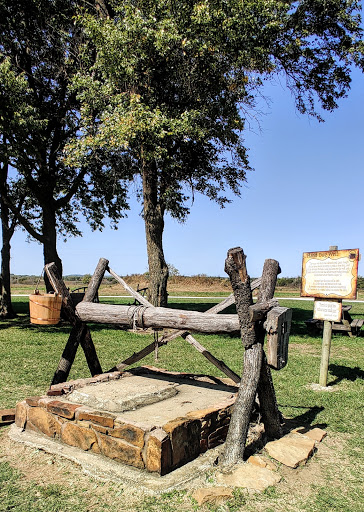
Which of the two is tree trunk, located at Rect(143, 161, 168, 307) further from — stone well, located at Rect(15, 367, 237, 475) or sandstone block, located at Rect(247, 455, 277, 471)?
sandstone block, located at Rect(247, 455, 277, 471)

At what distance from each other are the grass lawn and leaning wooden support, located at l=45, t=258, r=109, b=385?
1027 mm

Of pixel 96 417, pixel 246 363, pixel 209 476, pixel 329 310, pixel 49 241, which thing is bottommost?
pixel 209 476

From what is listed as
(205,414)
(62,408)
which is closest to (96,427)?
(62,408)

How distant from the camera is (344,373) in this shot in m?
8.92

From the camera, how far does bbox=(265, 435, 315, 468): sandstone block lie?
4504 millimetres

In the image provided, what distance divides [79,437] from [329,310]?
4.96 m

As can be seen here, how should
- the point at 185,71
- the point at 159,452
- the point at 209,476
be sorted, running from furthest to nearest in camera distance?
the point at 185,71 < the point at 209,476 < the point at 159,452

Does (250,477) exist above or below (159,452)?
below

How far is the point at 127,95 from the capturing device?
12992 millimetres

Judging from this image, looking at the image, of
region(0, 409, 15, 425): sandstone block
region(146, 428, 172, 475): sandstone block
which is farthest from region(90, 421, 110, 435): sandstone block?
region(0, 409, 15, 425): sandstone block

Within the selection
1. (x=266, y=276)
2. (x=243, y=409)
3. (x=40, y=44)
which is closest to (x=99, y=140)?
(x=40, y=44)

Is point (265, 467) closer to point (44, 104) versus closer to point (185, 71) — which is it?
point (185, 71)

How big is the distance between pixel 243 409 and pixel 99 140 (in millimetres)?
9842

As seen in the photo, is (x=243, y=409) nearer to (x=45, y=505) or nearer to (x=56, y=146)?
(x=45, y=505)
